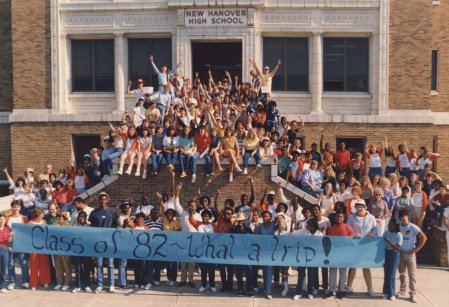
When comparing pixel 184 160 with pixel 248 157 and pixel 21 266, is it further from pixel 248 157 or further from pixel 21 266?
pixel 21 266

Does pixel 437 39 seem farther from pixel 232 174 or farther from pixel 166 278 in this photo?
pixel 166 278

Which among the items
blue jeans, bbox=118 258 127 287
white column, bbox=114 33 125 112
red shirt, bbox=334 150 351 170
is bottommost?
blue jeans, bbox=118 258 127 287

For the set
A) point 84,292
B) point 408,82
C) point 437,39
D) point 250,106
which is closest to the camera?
point 84,292

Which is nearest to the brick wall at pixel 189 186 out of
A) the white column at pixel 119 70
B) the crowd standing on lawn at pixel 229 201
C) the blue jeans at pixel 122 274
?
the crowd standing on lawn at pixel 229 201

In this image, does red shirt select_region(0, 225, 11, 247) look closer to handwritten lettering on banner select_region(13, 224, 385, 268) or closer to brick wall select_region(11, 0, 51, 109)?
handwritten lettering on banner select_region(13, 224, 385, 268)

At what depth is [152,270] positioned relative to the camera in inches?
497

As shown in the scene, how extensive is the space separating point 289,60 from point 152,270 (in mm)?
13584

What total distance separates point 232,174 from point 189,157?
4.42 feet

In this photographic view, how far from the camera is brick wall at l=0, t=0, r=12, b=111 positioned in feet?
82.9

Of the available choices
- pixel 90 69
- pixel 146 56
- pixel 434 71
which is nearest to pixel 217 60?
pixel 146 56

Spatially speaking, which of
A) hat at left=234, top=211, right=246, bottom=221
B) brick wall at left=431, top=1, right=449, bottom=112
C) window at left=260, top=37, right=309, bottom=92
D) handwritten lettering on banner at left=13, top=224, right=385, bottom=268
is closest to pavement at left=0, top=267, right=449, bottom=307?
handwritten lettering on banner at left=13, top=224, right=385, bottom=268

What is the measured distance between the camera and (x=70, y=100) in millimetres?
23938

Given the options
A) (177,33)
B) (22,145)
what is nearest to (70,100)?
(22,145)

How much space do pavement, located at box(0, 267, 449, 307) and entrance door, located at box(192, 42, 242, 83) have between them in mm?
14779
